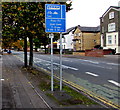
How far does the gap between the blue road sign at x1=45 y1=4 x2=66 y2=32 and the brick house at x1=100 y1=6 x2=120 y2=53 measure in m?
30.7

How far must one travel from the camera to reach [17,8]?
1232cm

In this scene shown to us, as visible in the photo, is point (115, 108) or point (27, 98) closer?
point (115, 108)

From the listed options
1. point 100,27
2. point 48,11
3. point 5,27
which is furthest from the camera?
point 100,27

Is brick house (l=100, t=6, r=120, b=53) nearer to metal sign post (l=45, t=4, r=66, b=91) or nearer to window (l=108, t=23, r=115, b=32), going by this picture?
window (l=108, t=23, r=115, b=32)

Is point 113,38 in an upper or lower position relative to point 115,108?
upper

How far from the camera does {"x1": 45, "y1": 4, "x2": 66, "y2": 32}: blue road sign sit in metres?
6.73

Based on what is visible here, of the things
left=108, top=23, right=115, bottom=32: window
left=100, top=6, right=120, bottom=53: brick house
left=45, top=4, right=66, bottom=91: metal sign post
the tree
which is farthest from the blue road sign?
left=108, top=23, right=115, bottom=32: window

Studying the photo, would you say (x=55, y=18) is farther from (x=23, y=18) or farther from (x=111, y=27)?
(x=111, y=27)

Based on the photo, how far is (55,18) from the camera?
682 cm

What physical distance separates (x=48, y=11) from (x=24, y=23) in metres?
5.95

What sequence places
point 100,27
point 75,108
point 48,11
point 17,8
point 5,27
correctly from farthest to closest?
1. point 100,27
2. point 5,27
3. point 17,8
4. point 48,11
5. point 75,108

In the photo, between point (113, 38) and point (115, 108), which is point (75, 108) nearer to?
point (115, 108)

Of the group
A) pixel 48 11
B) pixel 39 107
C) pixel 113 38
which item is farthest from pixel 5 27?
pixel 113 38

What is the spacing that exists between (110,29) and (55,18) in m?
A: 34.9
